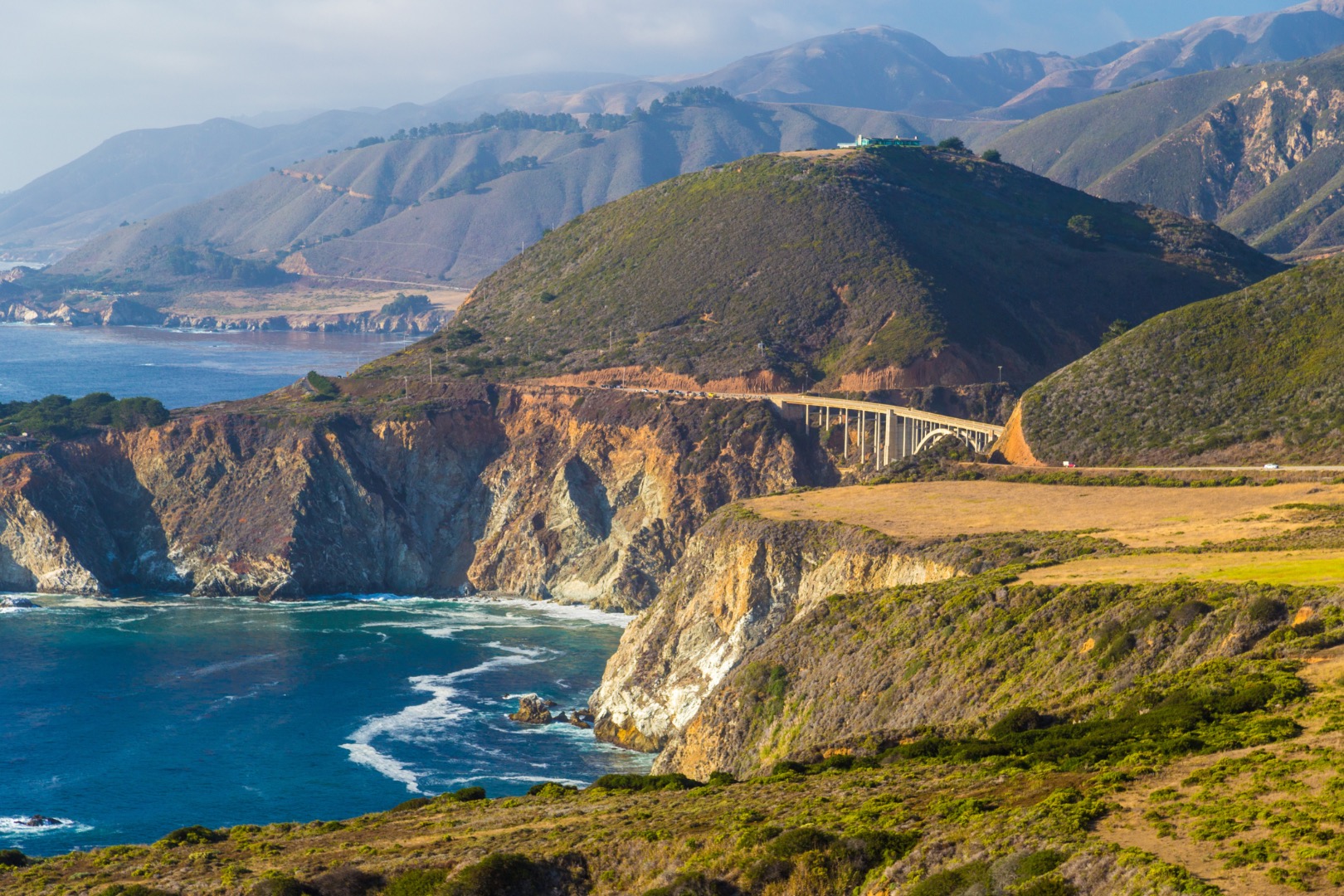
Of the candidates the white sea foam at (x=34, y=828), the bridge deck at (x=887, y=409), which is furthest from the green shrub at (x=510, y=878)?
the bridge deck at (x=887, y=409)

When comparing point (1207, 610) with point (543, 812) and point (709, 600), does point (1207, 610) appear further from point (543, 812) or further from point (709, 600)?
point (709, 600)

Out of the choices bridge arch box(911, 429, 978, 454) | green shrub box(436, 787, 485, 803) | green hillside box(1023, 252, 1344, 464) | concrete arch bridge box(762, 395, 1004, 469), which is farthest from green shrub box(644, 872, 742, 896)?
concrete arch bridge box(762, 395, 1004, 469)

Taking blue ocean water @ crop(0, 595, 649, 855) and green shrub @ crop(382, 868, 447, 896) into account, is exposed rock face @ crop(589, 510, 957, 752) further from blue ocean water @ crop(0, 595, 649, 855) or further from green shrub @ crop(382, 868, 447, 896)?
green shrub @ crop(382, 868, 447, 896)

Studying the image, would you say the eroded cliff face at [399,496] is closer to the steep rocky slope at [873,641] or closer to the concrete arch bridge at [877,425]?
the concrete arch bridge at [877,425]

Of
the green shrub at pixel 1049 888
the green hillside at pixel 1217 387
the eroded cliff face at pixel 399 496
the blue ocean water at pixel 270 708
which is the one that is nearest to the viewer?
the green shrub at pixel 1049 888

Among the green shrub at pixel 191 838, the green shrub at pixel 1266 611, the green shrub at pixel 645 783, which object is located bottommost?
the green shrub at pixel 191 838
